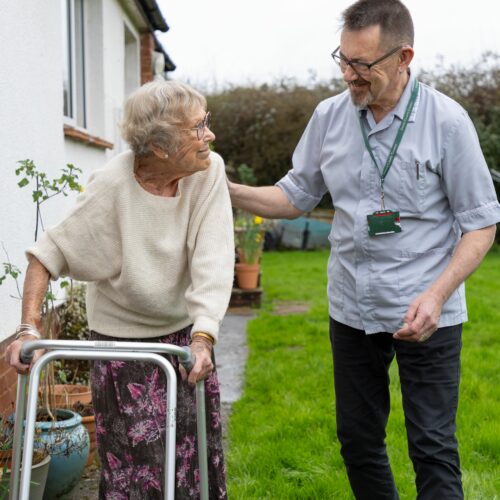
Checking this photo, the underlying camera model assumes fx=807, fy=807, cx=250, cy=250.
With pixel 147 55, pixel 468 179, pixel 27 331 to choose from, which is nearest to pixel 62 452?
pixel 27 331

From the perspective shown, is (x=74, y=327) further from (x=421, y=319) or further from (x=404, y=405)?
(x=421, y=319)

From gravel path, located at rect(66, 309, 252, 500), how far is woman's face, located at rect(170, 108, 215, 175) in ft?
5.98

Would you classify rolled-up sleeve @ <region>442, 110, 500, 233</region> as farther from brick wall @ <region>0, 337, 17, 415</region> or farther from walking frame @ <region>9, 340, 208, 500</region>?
brick wall @ <region>0, 337, 17, 415</region>

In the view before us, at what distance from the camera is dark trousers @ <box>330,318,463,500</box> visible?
2.82 m

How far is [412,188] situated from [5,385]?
2338 millimetres

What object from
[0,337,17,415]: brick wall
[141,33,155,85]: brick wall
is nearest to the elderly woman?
[0,337,17,415]: brick wall

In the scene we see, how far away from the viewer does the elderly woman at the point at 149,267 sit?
263 cm

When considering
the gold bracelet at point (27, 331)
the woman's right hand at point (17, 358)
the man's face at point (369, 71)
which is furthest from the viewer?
the man's face at point (369, 71)

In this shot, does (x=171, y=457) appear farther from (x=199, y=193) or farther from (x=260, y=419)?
(x=260, y=419)

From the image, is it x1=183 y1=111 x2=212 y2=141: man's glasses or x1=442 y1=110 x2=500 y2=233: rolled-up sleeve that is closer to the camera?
x1=183 y1=111 x2=212 y2=141: man's glasses

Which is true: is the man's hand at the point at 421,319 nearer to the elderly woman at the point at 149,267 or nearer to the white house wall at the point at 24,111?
the elderly woman at the point at 149,267

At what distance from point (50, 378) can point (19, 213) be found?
0.99 meters

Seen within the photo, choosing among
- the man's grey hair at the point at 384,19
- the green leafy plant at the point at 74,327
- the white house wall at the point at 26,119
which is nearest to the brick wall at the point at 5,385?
the white house wall at the point at 26,119

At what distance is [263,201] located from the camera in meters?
3.34
